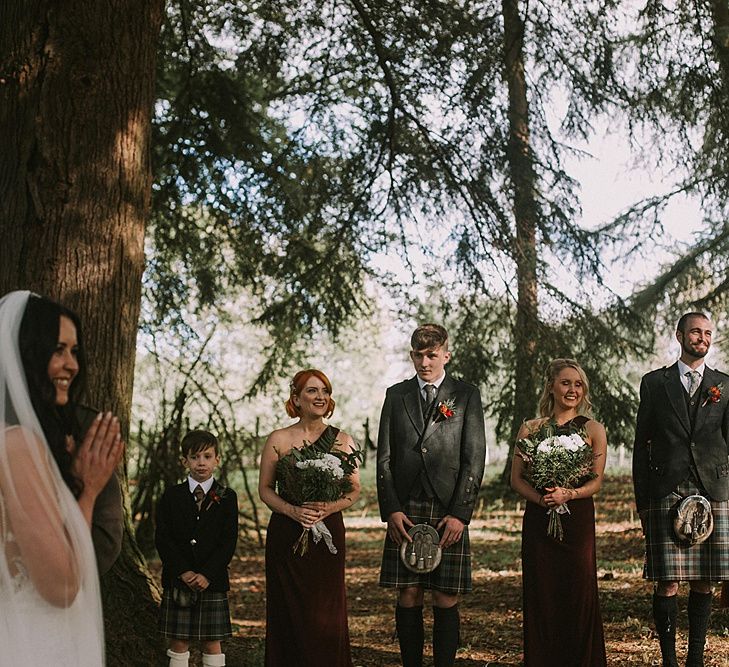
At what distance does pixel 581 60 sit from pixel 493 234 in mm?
1920

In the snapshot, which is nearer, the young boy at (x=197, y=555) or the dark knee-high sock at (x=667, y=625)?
the young boy at (x=197, y=555)

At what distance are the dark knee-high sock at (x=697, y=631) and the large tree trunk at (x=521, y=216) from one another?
249cm

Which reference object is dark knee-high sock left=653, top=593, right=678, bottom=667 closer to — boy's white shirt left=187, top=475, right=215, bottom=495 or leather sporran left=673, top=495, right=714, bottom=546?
leather sporran left=673, top=495, right=714, bottom=546

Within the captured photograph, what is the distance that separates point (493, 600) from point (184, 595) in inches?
192

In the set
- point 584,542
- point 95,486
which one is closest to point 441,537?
point 584,542

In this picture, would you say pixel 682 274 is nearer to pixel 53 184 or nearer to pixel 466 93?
pixel 466 93

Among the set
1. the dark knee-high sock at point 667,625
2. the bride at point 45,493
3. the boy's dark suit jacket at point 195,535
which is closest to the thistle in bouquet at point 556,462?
the dark knee-high sock at point 667,625

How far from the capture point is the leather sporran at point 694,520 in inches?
236

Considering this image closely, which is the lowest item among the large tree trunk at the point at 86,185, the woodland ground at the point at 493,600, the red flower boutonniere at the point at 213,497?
the woodland ground at the point at 493,600

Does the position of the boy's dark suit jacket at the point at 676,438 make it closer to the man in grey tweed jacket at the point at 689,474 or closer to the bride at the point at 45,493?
the man in grey tweed jacket at the point at 689,474

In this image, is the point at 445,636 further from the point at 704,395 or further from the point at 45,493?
the point at 45,493

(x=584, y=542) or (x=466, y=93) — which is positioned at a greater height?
(x=466, y=93)

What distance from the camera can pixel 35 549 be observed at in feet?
9.47

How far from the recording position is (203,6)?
369 inches
